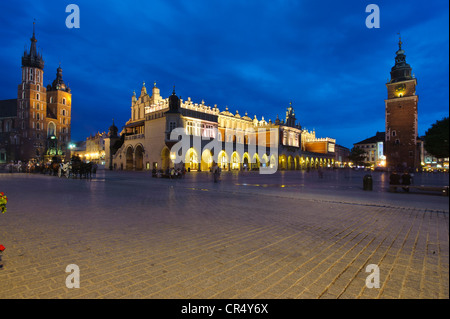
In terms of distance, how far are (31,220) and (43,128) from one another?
4016 inches

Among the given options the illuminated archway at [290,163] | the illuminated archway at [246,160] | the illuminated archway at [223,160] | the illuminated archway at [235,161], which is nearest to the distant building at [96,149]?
the illuminated archway at [223,160]

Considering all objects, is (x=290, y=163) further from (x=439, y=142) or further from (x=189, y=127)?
(x=439, y=142)

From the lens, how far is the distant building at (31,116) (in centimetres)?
8200

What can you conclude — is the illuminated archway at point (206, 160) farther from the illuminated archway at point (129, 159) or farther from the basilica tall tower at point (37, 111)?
the basilica tall tower at point (37, 111)

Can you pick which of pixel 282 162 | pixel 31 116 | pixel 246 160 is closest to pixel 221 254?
pixel 246 160

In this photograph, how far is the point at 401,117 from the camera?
5784 cm

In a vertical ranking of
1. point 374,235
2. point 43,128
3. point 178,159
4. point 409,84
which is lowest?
point 374,235

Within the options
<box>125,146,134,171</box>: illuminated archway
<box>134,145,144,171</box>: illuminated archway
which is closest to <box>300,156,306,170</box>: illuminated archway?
<box>134,145,144,171</box>: illuminated archway

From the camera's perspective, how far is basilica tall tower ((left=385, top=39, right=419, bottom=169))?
5572 centimetres

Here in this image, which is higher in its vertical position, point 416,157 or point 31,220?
point 416,157
